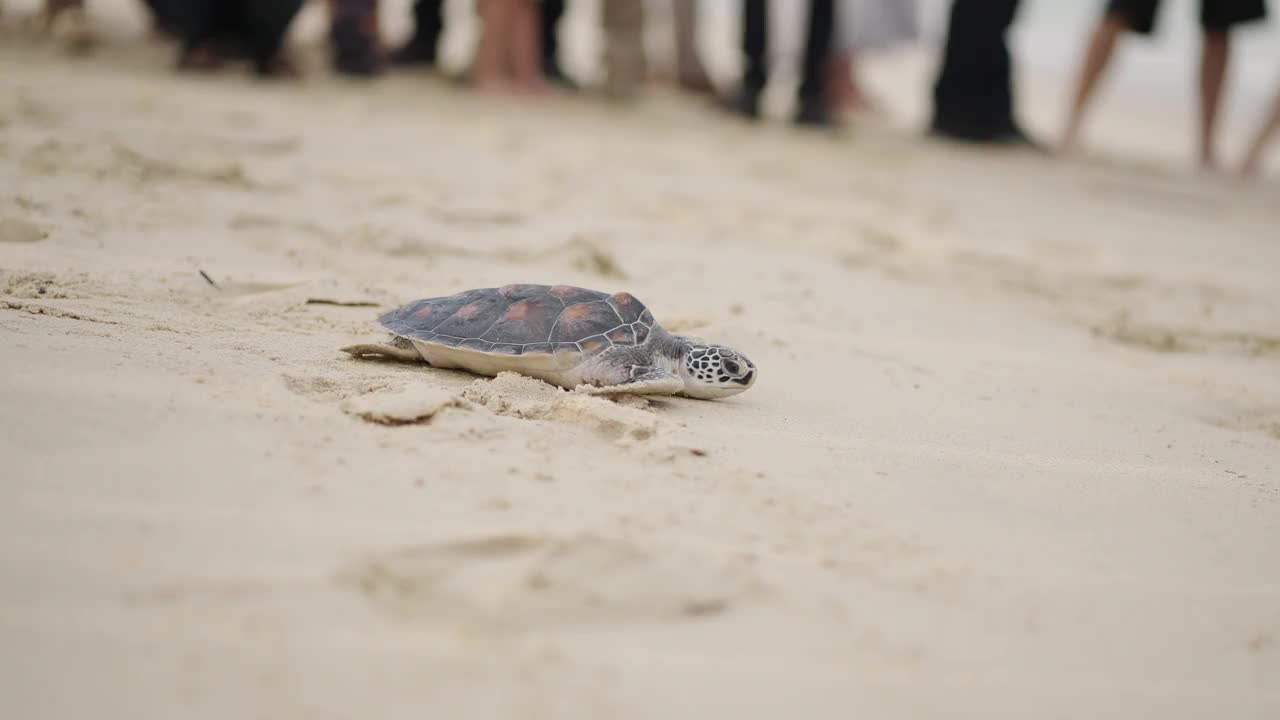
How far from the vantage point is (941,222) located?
510 cm

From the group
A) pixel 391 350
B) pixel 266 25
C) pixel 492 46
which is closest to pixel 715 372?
pixel 391 350

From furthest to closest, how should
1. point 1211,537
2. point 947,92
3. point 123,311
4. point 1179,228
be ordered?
1. point 947,92
2. point 1179,228
3. point 123,311
4. point 1211,537

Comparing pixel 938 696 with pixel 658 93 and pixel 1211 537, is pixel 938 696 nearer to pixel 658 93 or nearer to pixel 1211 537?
pixel 1211 537

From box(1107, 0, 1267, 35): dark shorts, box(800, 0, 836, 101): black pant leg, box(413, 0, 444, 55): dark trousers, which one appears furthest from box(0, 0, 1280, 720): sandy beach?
box(413, 0, 444, 55): dark trousers

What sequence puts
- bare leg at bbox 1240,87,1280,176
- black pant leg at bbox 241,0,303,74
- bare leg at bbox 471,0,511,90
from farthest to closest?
bare leg at bbox 471,0,511,90
bare leg at bbox 1240,87,1280,176
black pant leg at bbox 241,0,303,74

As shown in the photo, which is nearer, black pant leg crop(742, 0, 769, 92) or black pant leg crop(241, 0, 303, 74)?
black pant leg crop(241, 0, 303, 74)

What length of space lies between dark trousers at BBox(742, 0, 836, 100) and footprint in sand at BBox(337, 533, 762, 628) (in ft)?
21.5

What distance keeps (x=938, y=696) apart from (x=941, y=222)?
3956 mm

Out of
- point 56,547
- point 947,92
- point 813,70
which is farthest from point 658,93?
point 56,547

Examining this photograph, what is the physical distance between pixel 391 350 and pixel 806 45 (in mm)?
5959

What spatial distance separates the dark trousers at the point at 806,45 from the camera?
7.62 m

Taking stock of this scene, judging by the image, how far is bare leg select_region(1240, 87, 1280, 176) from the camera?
707cm

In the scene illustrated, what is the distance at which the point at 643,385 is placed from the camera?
2365 mm

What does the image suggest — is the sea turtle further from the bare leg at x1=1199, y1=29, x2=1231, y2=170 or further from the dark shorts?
the bare leg at x1=1199, y1=29, x2=1231, y2=170
